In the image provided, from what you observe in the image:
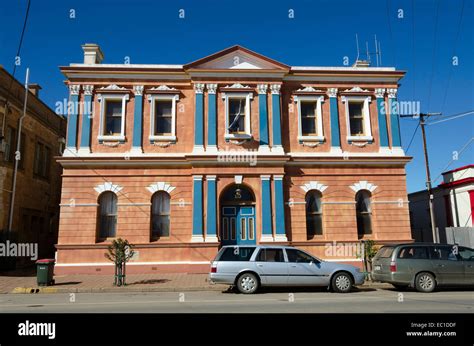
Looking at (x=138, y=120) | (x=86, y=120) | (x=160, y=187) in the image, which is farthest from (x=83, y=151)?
(x=160, y=187)

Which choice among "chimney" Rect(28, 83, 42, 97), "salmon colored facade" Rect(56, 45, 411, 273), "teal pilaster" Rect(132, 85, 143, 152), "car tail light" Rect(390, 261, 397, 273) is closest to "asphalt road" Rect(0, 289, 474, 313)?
"car tail light" Rect(390, 261, 397, 273)

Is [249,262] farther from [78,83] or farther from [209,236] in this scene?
[78,83]

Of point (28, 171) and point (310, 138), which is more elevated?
point (310, 138)

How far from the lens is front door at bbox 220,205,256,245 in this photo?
1820 centimetres

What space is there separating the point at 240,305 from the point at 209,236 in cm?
825

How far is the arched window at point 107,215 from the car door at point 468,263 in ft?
48.1

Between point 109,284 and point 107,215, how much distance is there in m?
4.57

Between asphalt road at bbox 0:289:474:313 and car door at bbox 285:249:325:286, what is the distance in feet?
1.25

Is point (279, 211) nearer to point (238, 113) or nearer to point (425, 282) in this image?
point (238, 113)

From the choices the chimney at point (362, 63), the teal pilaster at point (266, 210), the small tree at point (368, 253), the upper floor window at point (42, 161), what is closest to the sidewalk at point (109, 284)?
the small tree at point (368, 253)

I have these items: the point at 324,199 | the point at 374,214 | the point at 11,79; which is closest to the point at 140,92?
the point at 11,79

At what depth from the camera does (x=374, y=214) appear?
61.8ft

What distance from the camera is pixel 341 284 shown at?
1239 centimetres
